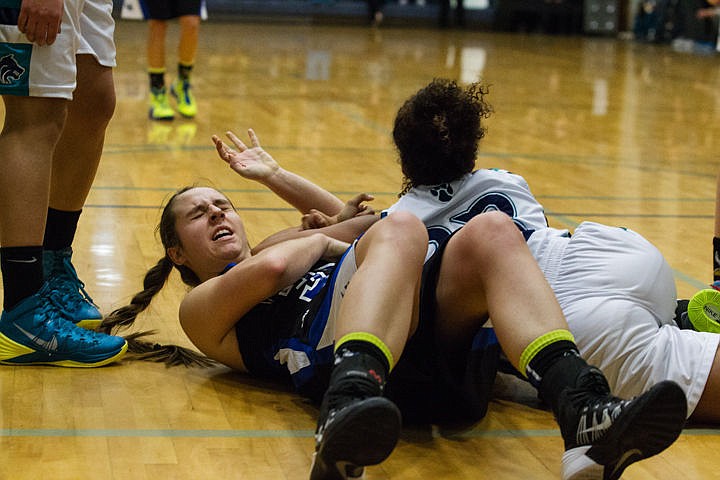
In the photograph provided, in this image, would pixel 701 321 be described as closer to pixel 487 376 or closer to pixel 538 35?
pixel 487 376

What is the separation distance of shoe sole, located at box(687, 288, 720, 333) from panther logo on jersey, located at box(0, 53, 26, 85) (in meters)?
1.36

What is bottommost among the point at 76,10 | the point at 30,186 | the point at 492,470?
the point at 492,470

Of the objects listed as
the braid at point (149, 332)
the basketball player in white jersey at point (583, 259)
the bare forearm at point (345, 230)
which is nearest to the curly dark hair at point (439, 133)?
the basketball player in white jersey at point (583, 259)

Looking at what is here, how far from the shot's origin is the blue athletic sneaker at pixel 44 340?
215cm

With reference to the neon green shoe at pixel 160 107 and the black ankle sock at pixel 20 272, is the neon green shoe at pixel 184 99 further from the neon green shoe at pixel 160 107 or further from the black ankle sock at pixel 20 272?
the black ankle sock at pixel 20 272

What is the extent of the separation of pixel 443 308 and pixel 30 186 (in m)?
0.84

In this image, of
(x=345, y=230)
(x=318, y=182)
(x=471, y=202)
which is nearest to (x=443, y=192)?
(x=471, y=202)

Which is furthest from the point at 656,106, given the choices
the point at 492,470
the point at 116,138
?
the point at 492,470

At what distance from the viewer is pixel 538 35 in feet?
54.4

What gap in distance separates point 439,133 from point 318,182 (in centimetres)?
223

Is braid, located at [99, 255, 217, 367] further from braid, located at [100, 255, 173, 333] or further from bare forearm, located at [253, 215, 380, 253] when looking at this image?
bare forearm, located at [253, 215, 380, 253]

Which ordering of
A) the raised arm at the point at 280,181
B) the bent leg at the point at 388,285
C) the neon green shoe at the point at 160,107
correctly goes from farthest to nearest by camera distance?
the neon green shoe at the point at 160,107, the raised arm at the point at 280,181, the bent leg at the point at 388,285

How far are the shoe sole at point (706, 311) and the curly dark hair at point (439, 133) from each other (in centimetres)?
51

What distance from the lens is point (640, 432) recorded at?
147cm
